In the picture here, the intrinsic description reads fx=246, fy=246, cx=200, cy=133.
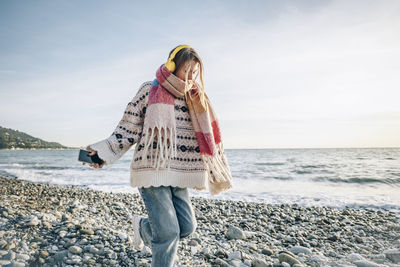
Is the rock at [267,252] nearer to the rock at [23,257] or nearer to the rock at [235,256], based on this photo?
the rock at [235,256]

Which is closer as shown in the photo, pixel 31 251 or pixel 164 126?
pixel 164 126

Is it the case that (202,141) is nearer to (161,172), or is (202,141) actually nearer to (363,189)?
(161,172)

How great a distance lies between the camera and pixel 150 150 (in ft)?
7.22

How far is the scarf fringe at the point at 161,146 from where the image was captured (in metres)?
2.14

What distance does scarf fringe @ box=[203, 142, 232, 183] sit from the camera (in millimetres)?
2463

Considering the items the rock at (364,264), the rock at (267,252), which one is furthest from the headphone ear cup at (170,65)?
the rock at (364,264)

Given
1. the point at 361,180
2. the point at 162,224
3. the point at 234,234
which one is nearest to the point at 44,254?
the point at 162,224

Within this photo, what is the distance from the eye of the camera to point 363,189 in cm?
1048

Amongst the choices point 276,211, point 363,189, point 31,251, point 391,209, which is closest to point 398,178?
point 363,189

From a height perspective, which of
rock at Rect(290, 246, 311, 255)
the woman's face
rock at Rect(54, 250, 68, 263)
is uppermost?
the woman's face

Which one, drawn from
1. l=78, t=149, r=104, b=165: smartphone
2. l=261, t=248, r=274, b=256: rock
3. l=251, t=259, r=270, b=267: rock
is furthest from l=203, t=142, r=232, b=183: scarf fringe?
l=261, t=248, r=274, b=256: rock

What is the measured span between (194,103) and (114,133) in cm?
80

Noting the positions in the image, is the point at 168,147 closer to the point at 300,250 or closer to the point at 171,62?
the point at 171,62

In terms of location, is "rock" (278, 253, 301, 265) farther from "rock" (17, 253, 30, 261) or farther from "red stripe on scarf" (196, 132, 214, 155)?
"rock" (17, 253, 30, 261)
